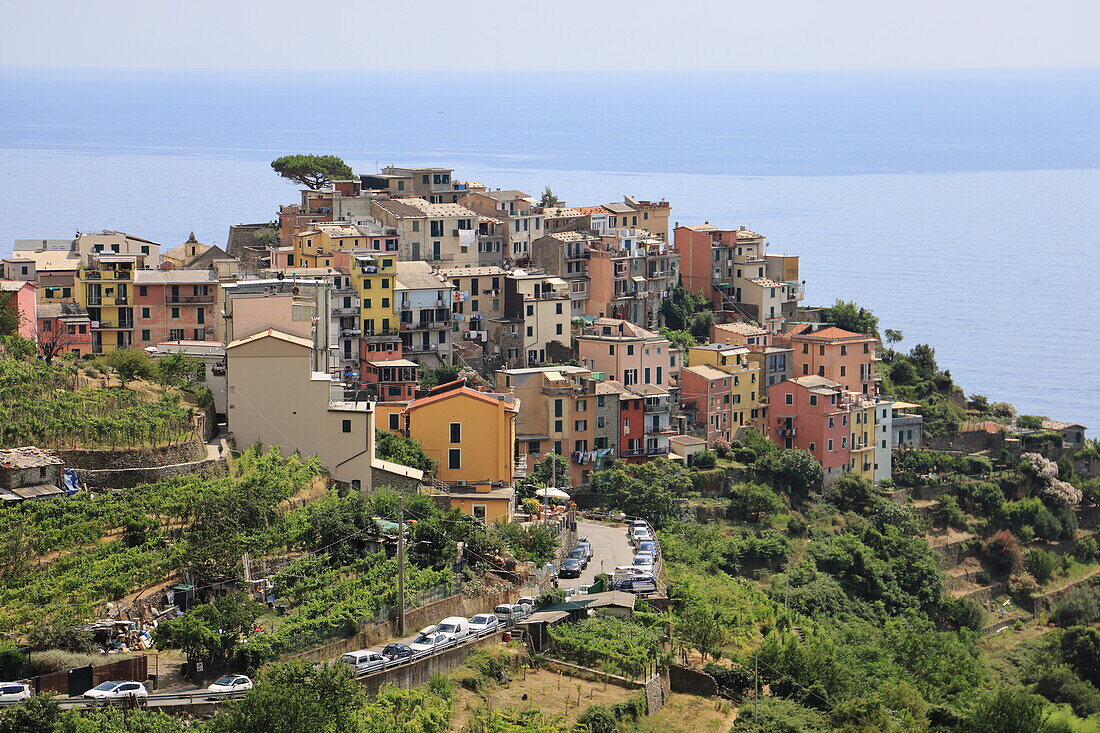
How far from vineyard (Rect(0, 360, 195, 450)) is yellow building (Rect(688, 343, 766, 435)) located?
20679mm

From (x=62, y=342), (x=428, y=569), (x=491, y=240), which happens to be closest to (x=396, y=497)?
(x=428, y=569)

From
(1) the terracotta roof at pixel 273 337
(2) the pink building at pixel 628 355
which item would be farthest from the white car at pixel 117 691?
(2) the pink building at pixel 628 355

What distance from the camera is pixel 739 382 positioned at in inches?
2176

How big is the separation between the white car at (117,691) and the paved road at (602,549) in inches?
476

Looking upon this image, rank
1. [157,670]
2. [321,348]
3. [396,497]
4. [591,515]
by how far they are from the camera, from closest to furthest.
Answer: [157,670], [396,497], [321,348], [591,515]

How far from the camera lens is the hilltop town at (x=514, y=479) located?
3033 centimetres

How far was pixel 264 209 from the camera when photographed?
103750 mm

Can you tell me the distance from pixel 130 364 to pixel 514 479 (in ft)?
31.2

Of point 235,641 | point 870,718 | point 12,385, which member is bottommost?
point 870,718

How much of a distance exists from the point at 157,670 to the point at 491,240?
33142 millimetres

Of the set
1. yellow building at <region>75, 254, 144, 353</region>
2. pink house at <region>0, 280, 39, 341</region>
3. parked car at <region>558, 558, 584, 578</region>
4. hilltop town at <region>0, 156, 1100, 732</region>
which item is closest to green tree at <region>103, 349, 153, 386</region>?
hilltop town at <region>0, 156, 1100, 732</region>

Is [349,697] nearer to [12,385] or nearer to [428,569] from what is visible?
[428,569]

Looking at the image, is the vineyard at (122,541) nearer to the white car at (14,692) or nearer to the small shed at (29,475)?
the small shed at (29,475)

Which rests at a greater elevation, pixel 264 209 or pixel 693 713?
pixel 264 209
